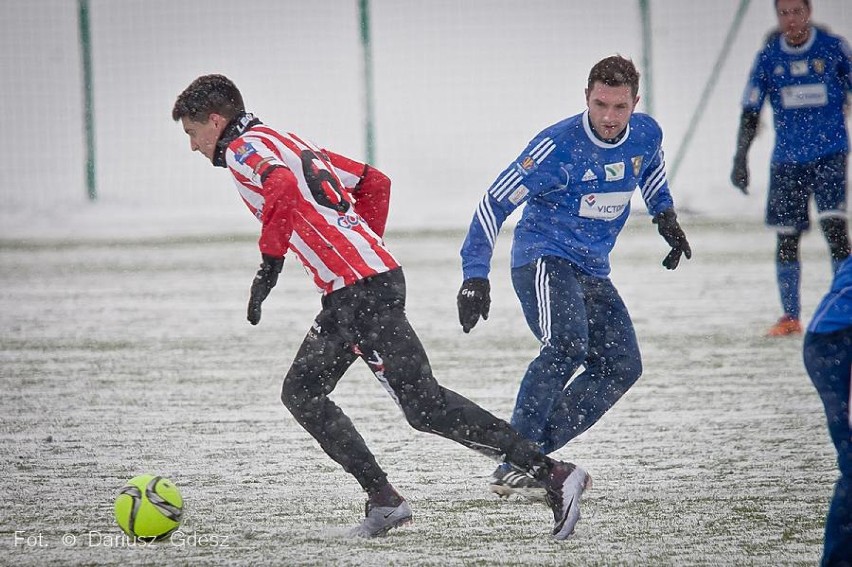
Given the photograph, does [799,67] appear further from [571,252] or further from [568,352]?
[568,352]

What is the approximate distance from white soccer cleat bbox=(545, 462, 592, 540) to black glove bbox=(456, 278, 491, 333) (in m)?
0.64

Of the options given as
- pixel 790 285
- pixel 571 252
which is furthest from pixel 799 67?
pixel 571 252

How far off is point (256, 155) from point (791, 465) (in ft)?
8.67

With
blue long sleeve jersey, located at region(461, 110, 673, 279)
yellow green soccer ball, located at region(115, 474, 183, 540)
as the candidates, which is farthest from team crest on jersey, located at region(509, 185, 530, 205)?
yellow green soccer ball, located at region(115, 474, 183, 540)

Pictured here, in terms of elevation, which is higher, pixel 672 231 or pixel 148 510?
pixel 672 231

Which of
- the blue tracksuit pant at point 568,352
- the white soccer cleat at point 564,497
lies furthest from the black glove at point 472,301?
the white soccer cleat at point 564,497

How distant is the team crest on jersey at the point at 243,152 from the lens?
4.15m

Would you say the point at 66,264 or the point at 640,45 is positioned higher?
the point at 640,45

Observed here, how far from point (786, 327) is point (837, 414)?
491cm

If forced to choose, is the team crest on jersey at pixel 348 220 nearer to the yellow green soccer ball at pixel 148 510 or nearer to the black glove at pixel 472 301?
the black glove at pixel 472 301

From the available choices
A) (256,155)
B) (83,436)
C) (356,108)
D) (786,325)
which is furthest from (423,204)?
(256,155)

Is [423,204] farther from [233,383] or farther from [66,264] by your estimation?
[233,383]

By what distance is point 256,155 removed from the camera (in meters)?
4.13

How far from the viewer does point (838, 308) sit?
3.38 meters
